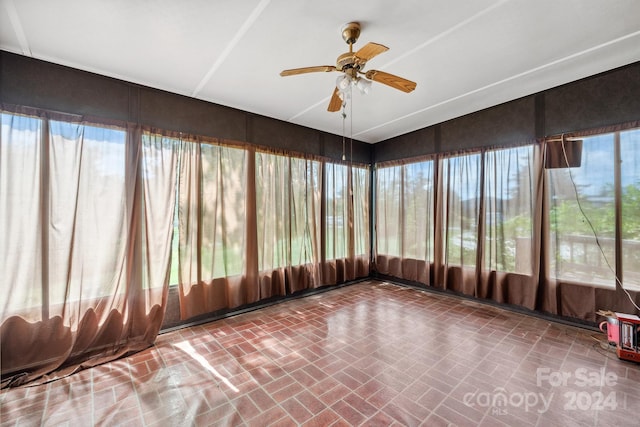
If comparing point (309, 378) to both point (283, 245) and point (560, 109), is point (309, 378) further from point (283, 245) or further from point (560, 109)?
point (560, 109)

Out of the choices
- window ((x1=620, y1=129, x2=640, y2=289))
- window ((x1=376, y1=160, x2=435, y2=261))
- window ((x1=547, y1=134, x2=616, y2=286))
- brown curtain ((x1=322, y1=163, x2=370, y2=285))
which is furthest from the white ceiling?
brown curtain ((x1=322, y1=163, x2=370, y2=285))

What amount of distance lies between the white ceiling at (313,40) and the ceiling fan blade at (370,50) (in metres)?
0.34

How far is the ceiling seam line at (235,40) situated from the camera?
1.82m

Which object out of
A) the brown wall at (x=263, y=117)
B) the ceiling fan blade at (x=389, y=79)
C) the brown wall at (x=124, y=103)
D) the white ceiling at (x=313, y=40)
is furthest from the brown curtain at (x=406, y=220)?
the ceiling fan blade at (x=389, y=79)

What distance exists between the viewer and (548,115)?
3.19m

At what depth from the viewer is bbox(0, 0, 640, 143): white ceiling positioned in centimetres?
182

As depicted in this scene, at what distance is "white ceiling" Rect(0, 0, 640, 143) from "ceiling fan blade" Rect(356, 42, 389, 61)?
0.34m

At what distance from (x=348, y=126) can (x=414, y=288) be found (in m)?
3.19

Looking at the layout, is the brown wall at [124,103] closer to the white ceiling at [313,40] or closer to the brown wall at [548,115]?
the white ceiling at [313,40]

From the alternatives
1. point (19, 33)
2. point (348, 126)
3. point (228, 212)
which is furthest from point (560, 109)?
point (19, 33)

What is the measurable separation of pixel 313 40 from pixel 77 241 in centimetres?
294

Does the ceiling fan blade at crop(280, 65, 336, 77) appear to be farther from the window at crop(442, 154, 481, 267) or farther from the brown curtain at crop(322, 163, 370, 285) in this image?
the window at crop(442, 154, 481, 267)

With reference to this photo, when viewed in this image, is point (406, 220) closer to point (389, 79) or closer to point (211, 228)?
point (389, 79)

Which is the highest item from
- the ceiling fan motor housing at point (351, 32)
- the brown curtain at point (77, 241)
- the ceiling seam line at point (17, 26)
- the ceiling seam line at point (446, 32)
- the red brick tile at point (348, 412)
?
the ceiling seam line at point (446, 32)
